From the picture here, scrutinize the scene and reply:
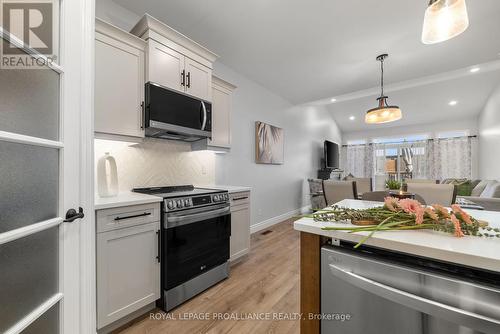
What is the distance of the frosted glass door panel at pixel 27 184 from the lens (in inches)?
28.1

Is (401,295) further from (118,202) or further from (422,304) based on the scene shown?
(118,202)

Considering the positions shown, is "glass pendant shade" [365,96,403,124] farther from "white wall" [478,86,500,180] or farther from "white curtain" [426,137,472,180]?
"white curtain" [426,137,472,180]

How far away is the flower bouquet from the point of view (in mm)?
744

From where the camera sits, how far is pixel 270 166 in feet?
13.6

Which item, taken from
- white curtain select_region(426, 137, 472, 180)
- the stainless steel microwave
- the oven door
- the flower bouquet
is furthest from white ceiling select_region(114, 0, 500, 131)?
the flower bouquet

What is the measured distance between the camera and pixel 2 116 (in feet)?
2.33

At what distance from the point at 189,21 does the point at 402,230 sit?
2.68 metres

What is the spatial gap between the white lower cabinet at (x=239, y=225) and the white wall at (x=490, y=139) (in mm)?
4999

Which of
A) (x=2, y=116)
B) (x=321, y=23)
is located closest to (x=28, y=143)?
(x=2, y=116)

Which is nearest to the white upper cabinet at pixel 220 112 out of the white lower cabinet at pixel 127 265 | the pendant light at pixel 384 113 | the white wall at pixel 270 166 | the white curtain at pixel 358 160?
the white wall at pixel 270 166

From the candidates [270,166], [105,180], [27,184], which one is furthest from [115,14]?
[270,166]

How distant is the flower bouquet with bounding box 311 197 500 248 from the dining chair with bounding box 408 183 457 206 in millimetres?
1762

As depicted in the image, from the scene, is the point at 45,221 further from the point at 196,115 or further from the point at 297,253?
the point at 297,253

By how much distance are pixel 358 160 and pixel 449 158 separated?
2343 millimetres
